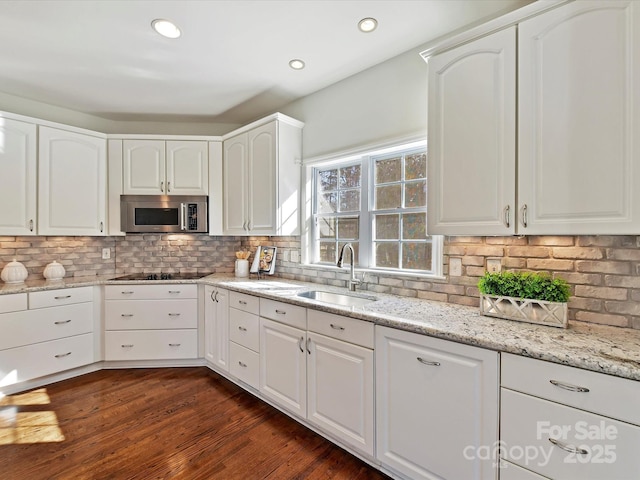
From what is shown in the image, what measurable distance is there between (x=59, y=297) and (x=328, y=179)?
2.67 m

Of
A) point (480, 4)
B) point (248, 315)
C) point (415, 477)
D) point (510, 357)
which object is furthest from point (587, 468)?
point (480, 4)

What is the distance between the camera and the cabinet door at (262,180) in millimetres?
2893

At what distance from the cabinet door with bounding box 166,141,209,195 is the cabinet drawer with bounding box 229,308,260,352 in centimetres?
148

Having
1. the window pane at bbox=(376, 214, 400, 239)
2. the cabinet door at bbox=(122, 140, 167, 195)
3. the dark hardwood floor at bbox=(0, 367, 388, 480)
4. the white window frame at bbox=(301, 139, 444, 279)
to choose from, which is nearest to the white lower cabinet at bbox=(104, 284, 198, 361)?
the dark hardwood floor at bbox=(0, 367, 388, 480)

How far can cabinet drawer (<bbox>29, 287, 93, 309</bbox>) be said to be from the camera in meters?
2.69

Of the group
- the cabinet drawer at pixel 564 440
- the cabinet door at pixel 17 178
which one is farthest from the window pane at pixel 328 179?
the cabinet door at pixel 17 178

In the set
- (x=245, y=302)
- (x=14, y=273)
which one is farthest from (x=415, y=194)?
(x=14, y=273)

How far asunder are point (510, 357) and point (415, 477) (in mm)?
824

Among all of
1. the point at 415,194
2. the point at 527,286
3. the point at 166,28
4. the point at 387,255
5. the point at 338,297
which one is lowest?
the point at 338,297

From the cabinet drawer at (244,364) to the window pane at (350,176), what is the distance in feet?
5.35

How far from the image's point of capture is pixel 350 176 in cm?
279

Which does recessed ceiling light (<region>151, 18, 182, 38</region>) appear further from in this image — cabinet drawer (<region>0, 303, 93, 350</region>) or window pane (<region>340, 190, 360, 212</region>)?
cabinet drawer (<region>0, 303, 93, 350</region>)

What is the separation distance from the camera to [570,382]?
1141 millimetres

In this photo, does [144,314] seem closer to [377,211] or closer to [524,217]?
[377,211]
